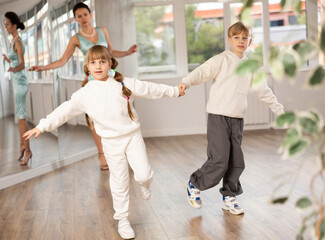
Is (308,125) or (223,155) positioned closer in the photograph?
(308,125)

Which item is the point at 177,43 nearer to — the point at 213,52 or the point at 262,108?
the point at 213,52

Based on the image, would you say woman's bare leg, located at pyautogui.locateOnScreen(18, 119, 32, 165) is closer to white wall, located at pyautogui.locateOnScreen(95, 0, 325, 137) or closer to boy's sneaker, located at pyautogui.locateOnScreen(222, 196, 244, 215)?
boy's sneaker, located at pyautogui.locateOnScreen(222, 196, 244, 215)

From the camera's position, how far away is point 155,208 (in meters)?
3.25

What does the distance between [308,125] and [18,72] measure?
379 centimetres

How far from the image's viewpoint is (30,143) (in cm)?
451

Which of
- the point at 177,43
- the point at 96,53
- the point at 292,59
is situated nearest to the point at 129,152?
the point at 96,53

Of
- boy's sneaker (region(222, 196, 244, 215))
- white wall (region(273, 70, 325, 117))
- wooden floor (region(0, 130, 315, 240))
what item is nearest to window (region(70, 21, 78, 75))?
wooden floor (region(0, 130, 315, 240))

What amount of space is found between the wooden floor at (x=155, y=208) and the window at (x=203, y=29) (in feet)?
7.75

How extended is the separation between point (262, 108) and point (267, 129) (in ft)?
1.02

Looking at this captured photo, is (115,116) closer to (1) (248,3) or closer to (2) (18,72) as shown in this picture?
(1) (248,3)

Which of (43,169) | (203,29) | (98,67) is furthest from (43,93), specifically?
(203,29)

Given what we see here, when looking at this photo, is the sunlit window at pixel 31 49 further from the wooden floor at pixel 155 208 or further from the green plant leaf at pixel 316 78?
the green plant leaf at pixel 316 78

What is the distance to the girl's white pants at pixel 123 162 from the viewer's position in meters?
2.73

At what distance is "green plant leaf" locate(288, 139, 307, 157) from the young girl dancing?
5.86 feet
